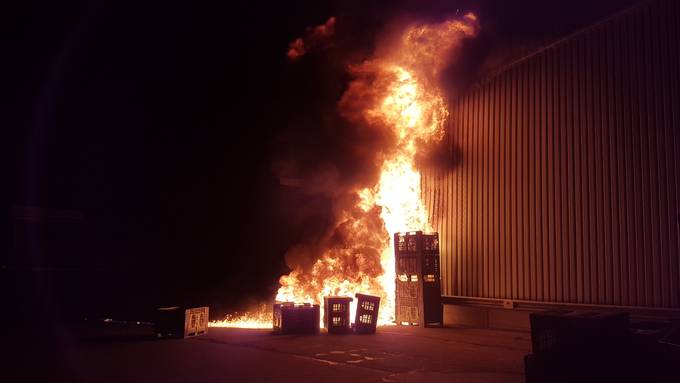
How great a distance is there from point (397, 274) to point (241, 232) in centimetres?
978

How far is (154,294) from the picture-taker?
59.8ft

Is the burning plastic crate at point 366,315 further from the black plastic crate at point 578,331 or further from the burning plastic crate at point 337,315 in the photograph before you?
the black plastic crate at point 578,331

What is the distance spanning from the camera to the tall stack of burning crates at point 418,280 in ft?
42.0

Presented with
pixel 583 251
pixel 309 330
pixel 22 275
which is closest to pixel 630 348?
pixel 583 251

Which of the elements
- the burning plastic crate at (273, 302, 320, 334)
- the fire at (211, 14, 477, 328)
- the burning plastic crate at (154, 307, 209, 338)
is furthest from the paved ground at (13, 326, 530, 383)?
the fire at (211, 14, 477, 328)

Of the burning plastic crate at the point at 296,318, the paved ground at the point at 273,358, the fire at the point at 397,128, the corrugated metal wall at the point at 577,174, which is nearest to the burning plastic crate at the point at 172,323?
the paved ground at the point at 273,358

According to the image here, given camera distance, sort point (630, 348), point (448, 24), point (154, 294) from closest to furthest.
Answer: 1. point (630, 348)
2. point (448, 24)
3. point (154, 294)

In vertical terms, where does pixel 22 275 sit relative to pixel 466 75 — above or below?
below

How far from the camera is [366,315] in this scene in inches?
433

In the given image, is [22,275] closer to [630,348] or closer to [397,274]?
[397,274]

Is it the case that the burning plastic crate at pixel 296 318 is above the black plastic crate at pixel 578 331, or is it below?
below

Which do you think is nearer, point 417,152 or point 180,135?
point 417,152

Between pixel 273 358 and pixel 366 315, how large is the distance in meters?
3.91

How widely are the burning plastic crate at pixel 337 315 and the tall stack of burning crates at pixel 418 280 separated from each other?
2.57 meters
